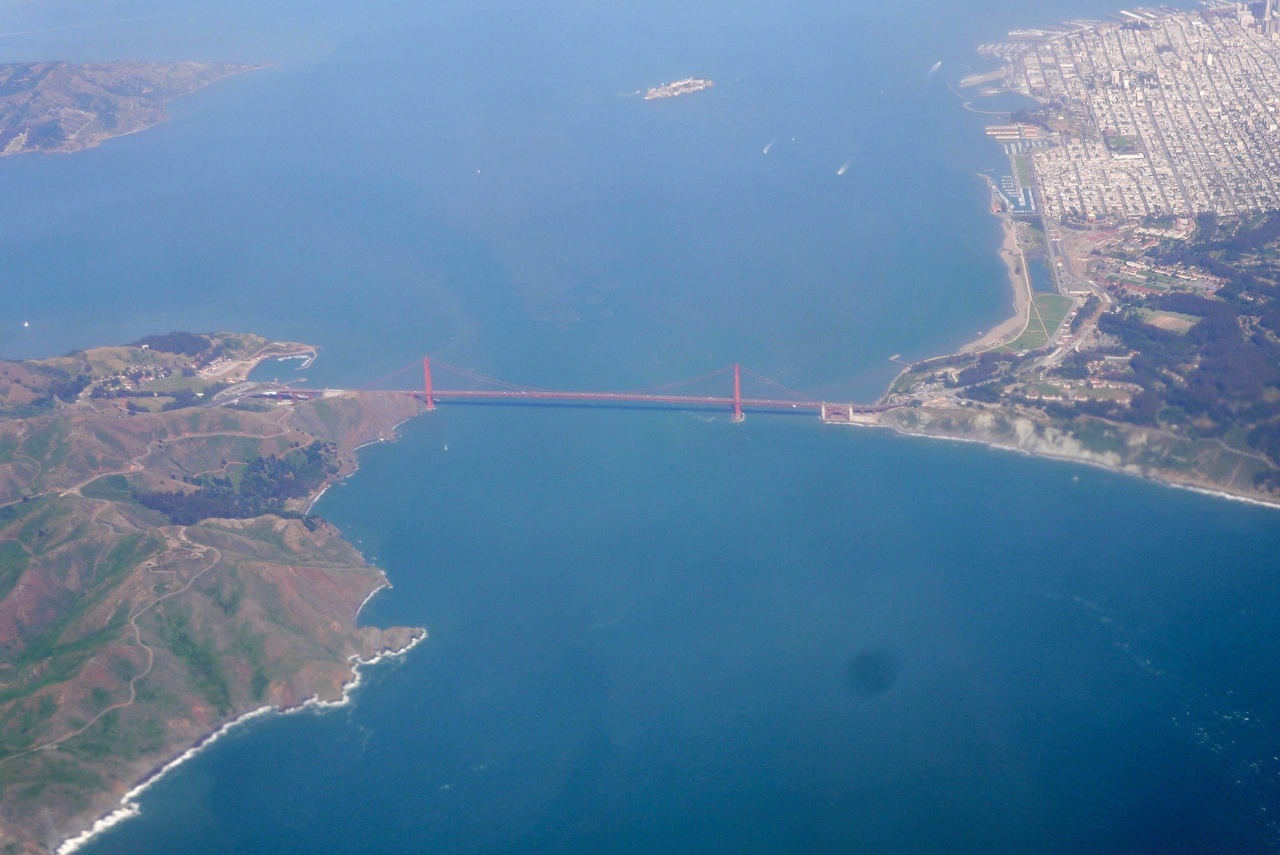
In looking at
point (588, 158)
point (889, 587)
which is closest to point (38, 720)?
point (889, 587)

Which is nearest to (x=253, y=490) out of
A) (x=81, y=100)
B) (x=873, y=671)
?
(x=873, y=671)

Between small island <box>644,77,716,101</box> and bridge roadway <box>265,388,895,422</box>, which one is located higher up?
small island <box>644,77,716,101</box>

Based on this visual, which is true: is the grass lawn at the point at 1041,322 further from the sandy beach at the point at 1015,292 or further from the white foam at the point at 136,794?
the white foam at the point at 136,794

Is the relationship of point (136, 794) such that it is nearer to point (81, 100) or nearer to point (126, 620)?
point (126, 620)

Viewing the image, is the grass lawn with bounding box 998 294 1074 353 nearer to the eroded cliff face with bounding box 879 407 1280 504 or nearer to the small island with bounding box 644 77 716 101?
the eroded cliff face with bounding box 879 407 1280 504

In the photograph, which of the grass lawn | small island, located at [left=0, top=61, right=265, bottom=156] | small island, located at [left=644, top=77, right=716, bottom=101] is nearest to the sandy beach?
the grass lawn

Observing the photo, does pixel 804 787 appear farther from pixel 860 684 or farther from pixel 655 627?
pixel 655 627
